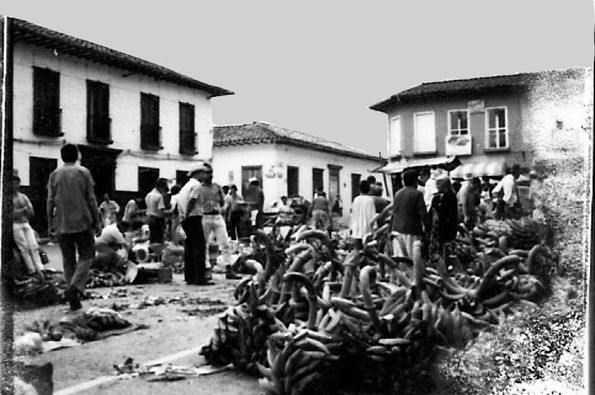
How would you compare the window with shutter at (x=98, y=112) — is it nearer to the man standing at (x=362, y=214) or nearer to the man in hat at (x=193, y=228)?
the man in hat at (x=193, y=228)

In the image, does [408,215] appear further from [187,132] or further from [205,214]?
[187,132]

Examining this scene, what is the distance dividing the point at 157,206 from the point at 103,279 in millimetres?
336

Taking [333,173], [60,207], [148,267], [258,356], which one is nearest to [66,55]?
[60,207]

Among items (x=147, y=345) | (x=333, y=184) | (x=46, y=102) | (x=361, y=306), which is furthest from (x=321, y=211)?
(x=46, y=102)

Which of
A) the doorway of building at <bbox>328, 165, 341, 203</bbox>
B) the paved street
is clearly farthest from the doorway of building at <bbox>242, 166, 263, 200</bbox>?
the paved street

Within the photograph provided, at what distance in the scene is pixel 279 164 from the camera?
1.84 m

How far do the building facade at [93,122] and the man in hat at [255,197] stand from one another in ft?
0.57

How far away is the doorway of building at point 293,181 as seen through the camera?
1.84 m

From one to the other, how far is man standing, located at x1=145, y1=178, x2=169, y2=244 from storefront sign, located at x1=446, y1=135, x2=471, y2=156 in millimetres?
858

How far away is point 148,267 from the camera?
6.31 feet

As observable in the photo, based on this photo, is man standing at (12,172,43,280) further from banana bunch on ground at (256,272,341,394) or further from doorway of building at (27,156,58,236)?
banana bunch on ground at (256,272,341,394)

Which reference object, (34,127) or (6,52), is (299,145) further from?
(6,52)

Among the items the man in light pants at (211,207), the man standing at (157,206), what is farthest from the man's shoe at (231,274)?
the man standing at (157,206)

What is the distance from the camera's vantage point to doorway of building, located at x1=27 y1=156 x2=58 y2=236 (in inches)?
72.7
